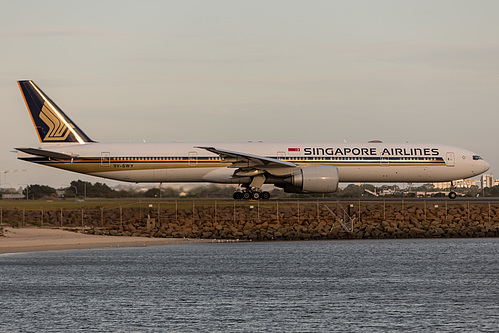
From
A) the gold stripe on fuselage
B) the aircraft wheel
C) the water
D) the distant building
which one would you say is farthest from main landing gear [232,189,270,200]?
the distant building

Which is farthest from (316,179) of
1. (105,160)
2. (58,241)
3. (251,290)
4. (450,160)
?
(251,290)

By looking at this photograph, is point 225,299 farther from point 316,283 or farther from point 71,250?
point 71,250

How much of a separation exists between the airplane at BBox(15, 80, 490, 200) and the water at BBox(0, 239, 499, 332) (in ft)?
31.4

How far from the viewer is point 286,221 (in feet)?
153

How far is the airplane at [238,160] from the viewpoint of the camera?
47.5m

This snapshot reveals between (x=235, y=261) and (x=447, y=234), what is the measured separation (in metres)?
17.8

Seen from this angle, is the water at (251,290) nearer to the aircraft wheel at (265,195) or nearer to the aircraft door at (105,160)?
the aircraft wheel at (265,195)

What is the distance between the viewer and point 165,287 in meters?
25.8

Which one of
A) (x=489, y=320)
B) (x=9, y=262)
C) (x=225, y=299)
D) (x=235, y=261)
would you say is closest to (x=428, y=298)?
(x=489, y=320)

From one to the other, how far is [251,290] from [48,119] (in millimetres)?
29852

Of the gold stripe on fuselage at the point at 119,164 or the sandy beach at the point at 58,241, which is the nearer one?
the sandy beach at the point at 58,241

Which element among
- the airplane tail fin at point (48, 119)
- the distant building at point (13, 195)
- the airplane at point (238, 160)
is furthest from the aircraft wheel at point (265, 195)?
the distant building at point (13, 195)

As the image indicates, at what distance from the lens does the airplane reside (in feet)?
156

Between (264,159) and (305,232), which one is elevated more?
(264,159)
